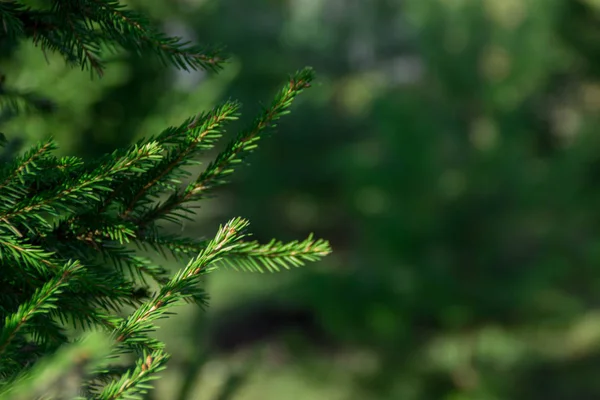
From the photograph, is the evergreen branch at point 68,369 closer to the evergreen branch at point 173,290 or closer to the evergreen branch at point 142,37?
the evergreen branch at point 173,290

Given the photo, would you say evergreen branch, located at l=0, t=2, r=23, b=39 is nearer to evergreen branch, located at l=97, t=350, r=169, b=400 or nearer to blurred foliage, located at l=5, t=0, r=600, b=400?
evergreen branch, located at l=97, t=350, r=169, b=400

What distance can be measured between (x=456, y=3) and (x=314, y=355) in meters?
6.17

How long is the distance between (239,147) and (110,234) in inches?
10.7

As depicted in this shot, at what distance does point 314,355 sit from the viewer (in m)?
10.8

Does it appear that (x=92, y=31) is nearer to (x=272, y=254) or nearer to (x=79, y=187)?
(x=79, y=187)

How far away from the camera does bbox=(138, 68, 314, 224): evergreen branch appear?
3.56 feet

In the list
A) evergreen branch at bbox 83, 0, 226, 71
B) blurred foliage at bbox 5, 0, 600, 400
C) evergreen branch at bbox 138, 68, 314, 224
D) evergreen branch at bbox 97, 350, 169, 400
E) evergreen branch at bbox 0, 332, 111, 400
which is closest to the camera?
evergreen branch at bbox 0, 332, 111, 400

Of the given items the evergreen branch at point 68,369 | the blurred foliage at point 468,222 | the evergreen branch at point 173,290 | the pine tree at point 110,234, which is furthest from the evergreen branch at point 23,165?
the blurred foliage at point 468,222

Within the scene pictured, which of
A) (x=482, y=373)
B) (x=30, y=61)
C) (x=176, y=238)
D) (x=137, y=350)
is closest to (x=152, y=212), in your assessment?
(x=176, y=238)

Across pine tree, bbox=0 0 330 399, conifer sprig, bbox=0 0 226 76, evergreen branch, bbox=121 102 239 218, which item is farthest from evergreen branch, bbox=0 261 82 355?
conifer sprig, bbox=0 0 226 76

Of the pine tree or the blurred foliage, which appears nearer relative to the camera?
the pine tree

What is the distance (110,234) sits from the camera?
1.08 m

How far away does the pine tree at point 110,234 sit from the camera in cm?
96

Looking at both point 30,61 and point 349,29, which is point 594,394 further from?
point 349,29
